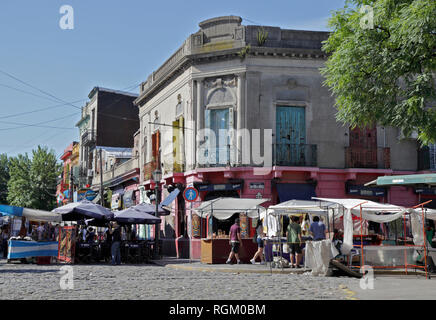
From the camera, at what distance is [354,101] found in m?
15.1

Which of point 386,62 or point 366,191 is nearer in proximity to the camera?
→ point 386,62

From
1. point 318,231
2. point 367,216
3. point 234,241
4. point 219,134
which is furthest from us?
point 219,134

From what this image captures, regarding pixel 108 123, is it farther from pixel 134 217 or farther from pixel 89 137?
pixel 134 217

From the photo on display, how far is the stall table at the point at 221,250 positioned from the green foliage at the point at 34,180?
3992cm

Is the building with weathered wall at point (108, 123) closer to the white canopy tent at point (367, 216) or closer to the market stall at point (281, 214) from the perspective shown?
the market stall at point (281, 214)

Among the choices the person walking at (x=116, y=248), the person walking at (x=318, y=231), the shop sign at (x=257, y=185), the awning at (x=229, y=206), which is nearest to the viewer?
the person walking at (x=318, y=231)

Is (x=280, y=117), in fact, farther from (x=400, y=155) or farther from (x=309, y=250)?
(x=309, y=250)

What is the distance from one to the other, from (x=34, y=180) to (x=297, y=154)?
39471 millimetres

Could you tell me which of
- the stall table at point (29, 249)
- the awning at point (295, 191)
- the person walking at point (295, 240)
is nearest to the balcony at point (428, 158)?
the awning at point (295, 191)

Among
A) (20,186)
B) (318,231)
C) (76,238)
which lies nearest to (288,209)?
(318,231)

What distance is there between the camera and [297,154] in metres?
24.6

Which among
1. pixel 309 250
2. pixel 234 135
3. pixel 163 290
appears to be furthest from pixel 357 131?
pixel 163 290

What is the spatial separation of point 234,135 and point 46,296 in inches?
608

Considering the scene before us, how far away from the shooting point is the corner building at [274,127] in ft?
79.7
